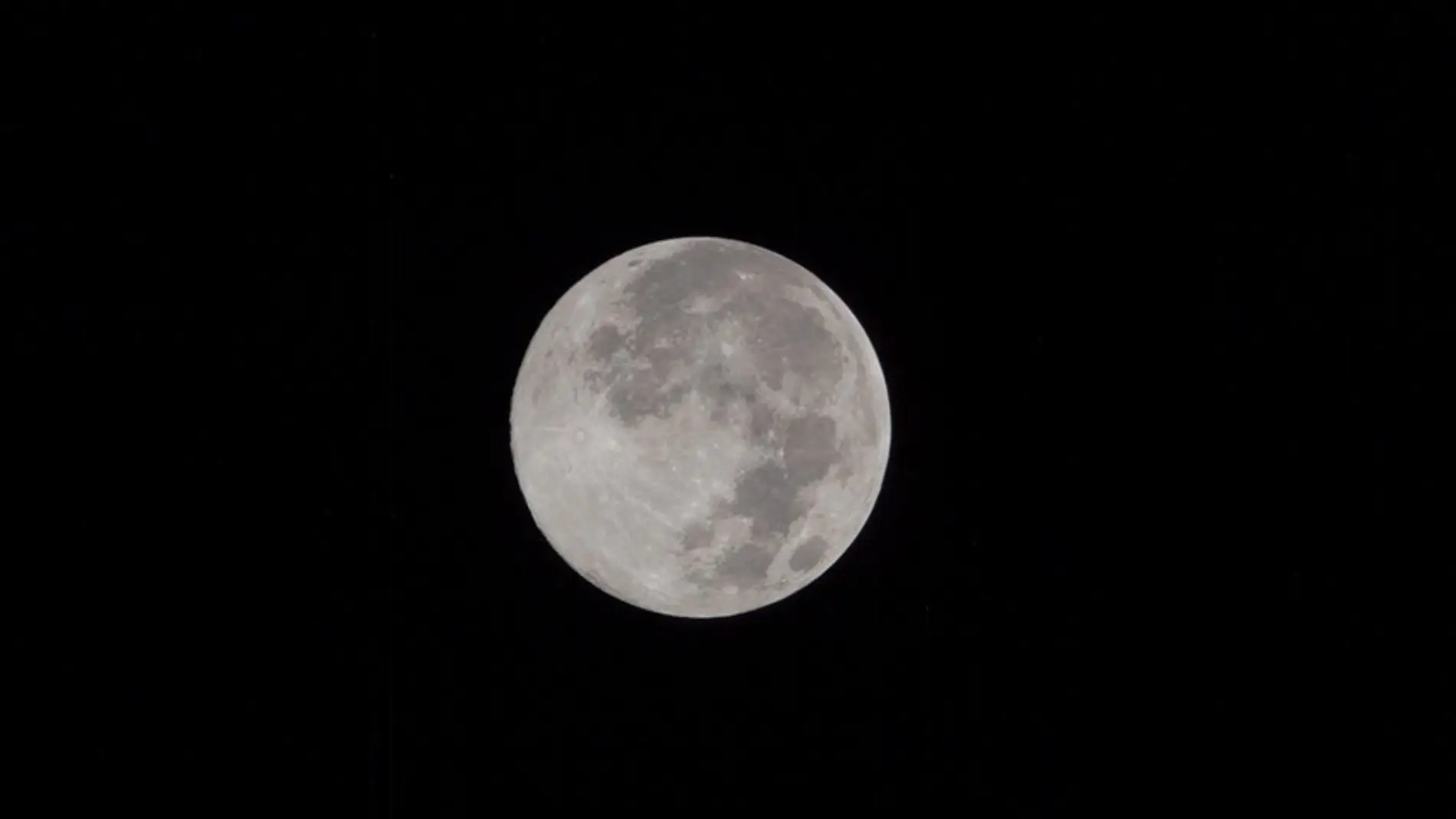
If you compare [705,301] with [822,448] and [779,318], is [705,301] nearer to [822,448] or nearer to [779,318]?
[779,318]

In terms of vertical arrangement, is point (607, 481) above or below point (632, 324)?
below

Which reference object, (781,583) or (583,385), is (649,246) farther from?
(781,583)

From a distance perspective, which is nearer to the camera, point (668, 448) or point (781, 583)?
point (668, 448)

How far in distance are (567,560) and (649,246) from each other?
4.16 ft

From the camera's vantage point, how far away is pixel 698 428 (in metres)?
3.90

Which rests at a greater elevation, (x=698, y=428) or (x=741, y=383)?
(x=741, y=383)

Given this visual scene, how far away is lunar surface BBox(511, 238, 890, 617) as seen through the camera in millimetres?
3934

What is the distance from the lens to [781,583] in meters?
4.33

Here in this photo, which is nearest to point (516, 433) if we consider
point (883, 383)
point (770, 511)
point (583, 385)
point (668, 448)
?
point (583, 385)

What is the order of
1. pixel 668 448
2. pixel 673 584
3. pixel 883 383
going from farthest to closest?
pixel 883 383, pixel 673 584, pixel 668 448

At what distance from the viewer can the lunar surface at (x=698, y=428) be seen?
3934 mm

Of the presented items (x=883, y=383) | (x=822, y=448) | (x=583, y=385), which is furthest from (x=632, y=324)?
(x=883, y=383)

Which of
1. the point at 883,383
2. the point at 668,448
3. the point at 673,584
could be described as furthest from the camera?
the point at 883,383

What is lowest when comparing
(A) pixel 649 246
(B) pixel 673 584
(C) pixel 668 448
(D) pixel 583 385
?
(B) pixel 673 584
